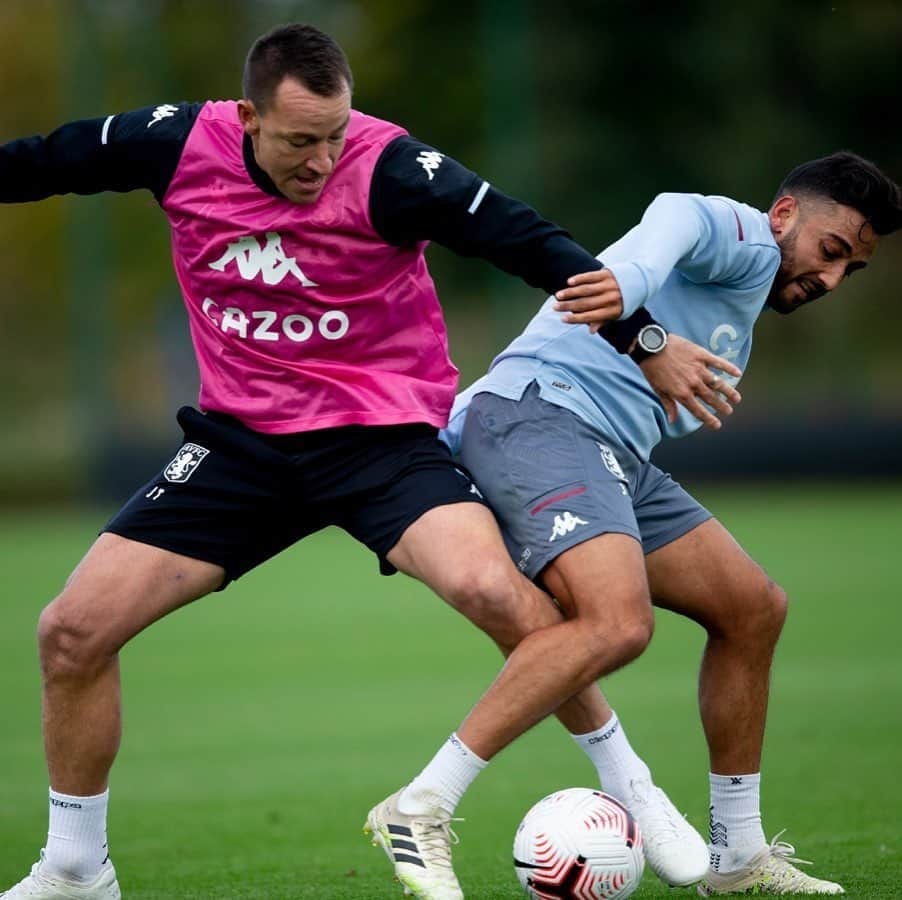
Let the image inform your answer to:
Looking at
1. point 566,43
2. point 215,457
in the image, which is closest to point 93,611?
point 215,457

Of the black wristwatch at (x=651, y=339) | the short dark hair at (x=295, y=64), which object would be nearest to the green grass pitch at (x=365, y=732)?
the black wristwatch at (x=651, y=339)

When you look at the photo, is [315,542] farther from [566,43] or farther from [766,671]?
[766,671]

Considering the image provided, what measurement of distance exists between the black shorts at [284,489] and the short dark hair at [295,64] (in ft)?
3.67

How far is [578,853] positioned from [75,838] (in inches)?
66.2

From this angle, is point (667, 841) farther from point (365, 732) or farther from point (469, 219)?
point (365, 732)

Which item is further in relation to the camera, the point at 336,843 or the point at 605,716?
the point at 336,843

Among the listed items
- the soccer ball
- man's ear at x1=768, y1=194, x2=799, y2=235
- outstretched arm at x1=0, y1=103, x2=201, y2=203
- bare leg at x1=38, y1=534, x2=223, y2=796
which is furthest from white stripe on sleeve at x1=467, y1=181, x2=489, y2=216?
the soccer ball

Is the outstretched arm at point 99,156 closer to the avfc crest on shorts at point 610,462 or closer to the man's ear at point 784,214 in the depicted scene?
the avfc crest on shorts at point 610,462

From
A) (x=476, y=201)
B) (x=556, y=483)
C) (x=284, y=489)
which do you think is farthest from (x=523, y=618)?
(x=476, y=201)

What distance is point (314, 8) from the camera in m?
28.9

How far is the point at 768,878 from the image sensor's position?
5.72 meters

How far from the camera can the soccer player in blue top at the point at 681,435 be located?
5516 millimetres

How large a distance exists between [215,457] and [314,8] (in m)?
24.5

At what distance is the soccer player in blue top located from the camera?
217 inches
